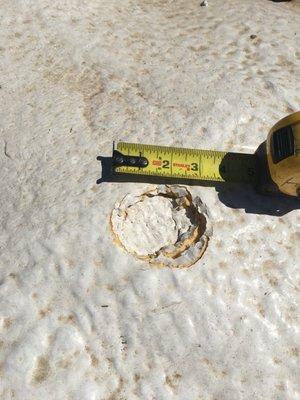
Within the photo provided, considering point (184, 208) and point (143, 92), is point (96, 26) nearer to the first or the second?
point (143, 92)

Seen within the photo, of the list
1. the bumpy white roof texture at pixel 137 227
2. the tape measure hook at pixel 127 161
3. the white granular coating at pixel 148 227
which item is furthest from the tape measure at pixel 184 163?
the white granular coating at pixel 148 227

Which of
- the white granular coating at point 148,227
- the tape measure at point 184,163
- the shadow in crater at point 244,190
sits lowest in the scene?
the white granular coating at point 148,227

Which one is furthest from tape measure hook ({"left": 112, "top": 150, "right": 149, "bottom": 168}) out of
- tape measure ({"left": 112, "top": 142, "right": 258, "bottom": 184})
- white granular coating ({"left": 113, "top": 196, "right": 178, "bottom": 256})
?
white granular coating ({"left": 113, "top": 196, "right": 178, "bottom": 256})

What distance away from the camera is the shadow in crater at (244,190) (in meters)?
3.51

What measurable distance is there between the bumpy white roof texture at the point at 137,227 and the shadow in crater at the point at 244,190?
0.02 metres

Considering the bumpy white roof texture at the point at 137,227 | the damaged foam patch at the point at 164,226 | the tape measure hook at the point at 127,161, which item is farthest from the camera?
the tape measure hook at the point at 127,161

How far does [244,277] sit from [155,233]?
0.67 meters

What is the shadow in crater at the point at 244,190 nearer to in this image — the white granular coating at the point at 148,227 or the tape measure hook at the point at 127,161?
the tape measure hook at the point at 127,161

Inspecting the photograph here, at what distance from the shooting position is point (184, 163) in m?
3.55

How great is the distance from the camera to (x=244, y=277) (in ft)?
10.7

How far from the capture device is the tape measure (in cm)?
349

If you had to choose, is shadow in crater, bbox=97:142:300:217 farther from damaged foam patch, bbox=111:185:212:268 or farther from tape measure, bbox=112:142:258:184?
damaged foam patch, bbox=111:185:212:268

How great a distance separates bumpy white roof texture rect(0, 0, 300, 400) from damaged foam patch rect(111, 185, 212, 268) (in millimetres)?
32

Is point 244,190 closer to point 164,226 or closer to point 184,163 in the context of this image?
point 184,163
